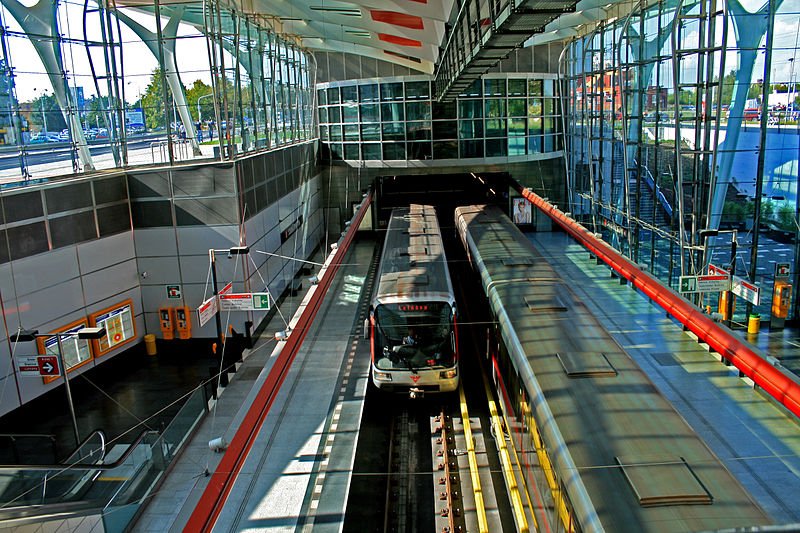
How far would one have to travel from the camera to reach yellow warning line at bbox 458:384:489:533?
8361mm

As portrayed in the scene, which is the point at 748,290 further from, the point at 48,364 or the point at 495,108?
the point at 495,108

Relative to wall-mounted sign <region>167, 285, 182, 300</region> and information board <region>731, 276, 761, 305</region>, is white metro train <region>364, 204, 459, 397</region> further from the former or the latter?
wall-mounted sign <region>167, 285, 182, 300</region>

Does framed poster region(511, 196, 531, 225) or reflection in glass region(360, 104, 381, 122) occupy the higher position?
reflection in glass region(360, 104, 381, 122)

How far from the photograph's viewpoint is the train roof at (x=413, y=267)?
38.4 ft

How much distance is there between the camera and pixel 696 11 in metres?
14.7

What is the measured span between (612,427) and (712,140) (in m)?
10.7

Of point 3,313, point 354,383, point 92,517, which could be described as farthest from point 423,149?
point 92,517

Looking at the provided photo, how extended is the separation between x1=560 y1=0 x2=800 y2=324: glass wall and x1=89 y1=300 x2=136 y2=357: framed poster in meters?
13.1

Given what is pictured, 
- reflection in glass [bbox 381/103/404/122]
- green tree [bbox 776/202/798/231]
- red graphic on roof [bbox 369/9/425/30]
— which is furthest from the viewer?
reflection in glass [bbox 381/103/404/122]

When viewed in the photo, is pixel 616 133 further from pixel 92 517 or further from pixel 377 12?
pixel 92 517

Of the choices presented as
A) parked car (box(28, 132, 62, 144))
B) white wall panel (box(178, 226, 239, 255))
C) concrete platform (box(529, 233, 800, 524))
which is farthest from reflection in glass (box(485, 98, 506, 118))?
parked car (box(28, 132, 62, 144))

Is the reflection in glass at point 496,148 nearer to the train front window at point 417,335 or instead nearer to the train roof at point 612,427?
the train front window at point 417,335

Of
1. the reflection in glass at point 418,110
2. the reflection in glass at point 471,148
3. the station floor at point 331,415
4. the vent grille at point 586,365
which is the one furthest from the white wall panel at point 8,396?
the reflection in glass at point 471,148

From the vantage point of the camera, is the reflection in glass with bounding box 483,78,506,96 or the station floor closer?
the station floor
